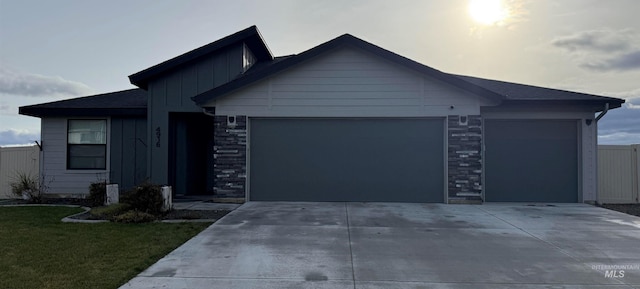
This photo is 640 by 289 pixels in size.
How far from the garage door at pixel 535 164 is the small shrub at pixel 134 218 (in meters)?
8.78

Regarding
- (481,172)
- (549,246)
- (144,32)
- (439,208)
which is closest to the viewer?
(549,246)

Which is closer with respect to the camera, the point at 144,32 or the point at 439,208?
the point at 439,208

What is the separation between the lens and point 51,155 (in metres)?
12.5

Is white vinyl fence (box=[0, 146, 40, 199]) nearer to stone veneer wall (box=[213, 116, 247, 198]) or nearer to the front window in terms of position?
the front window

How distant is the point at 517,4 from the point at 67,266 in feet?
38.4

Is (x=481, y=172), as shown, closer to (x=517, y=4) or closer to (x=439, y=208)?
(x=439, y=208)

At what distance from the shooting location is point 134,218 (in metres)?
7.98

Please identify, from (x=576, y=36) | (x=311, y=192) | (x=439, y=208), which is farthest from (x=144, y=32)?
(x=576, y=36)

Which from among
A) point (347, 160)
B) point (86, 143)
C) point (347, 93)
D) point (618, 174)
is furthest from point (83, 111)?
point (618, 174)

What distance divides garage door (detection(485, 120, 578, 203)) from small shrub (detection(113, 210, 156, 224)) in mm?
8782

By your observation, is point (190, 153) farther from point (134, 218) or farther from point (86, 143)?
point (134, 218)

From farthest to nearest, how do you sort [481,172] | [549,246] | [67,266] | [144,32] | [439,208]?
[144,32]
[481,172]
[439,208]
[549,246]
[67,266]

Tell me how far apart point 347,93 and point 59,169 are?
370 inches

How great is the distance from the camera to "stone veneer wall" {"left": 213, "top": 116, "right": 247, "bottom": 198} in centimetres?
1083
